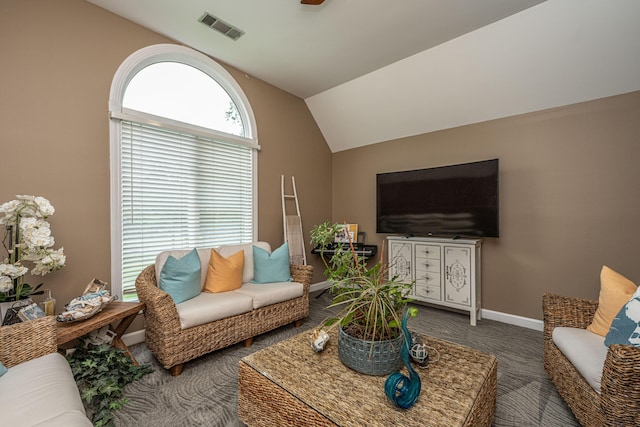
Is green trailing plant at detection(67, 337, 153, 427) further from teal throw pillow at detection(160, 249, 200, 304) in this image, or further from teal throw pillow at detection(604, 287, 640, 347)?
teal throw pillow at detection(604, 287, 640, 347)

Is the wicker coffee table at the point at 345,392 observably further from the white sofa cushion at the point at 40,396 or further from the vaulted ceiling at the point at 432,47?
the vaulted ceiling at the point at 432,47

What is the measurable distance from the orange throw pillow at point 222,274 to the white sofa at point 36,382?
1.20 metres

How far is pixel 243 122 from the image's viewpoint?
11.7 feet

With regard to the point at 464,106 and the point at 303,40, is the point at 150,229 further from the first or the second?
the point at 464,106

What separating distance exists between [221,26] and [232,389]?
10.3ft

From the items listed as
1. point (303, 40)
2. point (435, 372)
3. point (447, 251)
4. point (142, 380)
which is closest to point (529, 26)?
→ point (303, 40)

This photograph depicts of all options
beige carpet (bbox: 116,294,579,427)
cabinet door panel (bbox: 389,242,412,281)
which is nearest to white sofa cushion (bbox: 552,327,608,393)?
beige carpet (bbox: 116,294,579,427)

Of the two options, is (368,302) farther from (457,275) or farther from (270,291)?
(457,275)

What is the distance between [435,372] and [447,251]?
2103 millimetres

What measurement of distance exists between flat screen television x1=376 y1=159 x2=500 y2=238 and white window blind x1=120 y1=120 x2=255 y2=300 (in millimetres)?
1918

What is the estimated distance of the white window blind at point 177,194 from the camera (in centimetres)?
263

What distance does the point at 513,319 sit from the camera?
3098 millimetres

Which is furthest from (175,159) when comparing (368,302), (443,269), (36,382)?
(443,269)

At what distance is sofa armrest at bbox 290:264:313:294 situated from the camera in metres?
3.02
